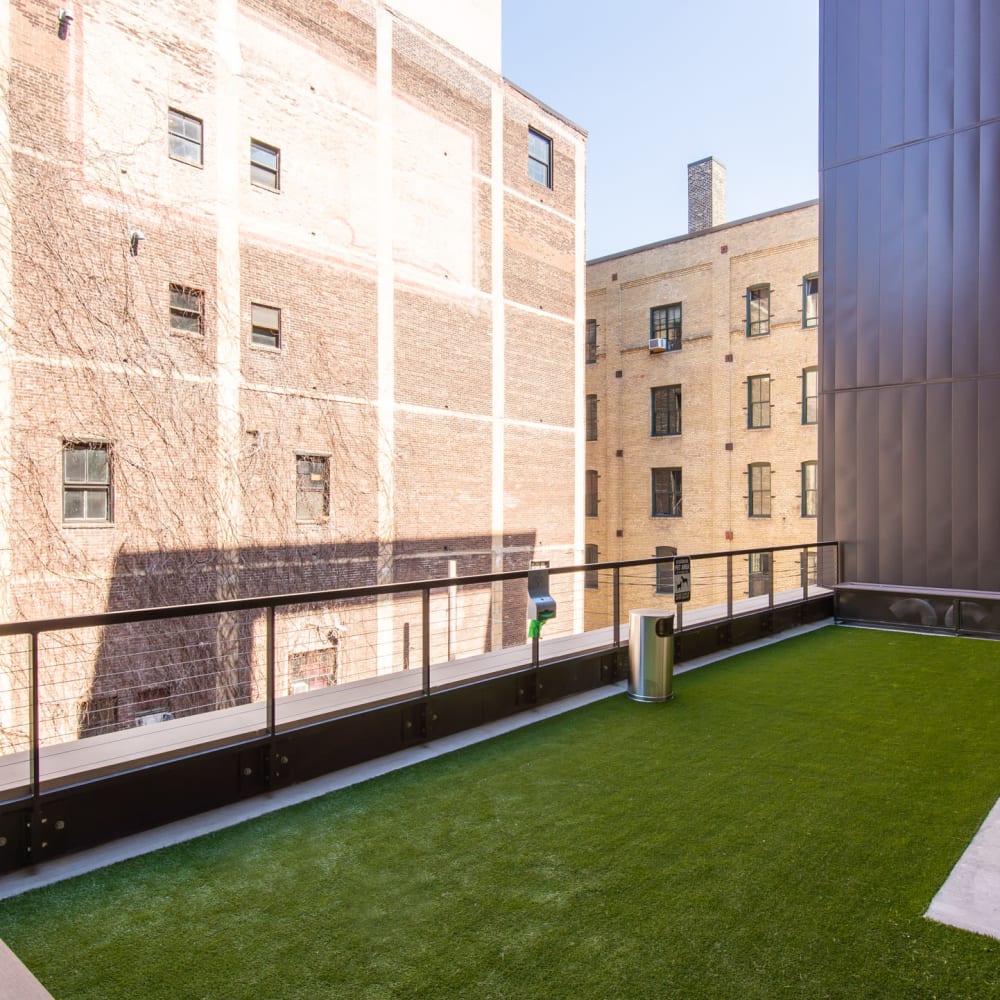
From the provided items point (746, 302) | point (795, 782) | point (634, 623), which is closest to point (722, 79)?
point (746, 302)

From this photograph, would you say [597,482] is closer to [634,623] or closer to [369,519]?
[369,519]

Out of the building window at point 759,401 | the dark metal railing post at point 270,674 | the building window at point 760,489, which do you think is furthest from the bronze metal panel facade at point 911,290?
the building window at point 759,401

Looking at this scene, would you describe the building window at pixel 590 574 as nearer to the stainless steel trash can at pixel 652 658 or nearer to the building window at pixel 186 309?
the building window at pixel 186 309

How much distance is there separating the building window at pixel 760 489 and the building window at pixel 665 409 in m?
2.99

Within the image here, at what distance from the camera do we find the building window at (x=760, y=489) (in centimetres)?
2262

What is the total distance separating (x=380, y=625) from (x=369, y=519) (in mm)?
2402

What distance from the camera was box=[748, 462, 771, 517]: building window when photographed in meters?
22.6

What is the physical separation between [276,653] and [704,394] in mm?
15792

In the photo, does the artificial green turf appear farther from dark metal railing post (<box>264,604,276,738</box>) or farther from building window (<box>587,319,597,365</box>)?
building window (<box>587,319,597,365</box>)

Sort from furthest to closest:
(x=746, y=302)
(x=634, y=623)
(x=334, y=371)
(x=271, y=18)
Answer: (x=746, y=302), (x=334, y=371), (x=271, y=18), (x=634, y=623)

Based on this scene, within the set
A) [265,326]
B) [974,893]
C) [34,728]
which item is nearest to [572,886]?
[974,893]

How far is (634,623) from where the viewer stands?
6406 mm

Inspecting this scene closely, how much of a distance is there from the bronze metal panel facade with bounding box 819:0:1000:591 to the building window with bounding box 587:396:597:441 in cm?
1588

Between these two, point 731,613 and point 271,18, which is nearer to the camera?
point 731,613
